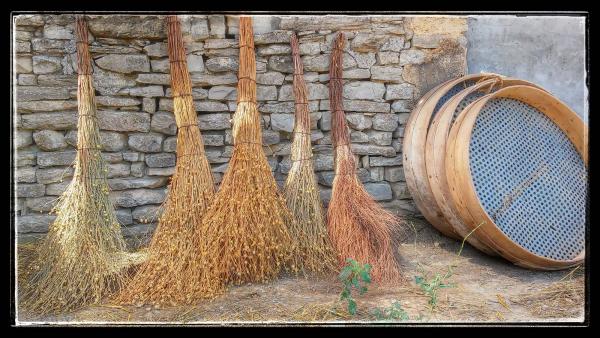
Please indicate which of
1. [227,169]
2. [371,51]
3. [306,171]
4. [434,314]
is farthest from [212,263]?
[371,51]

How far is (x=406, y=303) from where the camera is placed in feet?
9.45

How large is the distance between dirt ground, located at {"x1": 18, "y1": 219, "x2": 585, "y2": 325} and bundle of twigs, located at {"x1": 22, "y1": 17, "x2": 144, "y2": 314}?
0.39 feet

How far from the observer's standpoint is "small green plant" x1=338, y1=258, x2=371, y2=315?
109 inches

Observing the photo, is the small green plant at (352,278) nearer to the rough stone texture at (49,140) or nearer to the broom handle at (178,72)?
the broom handle at (178,72)

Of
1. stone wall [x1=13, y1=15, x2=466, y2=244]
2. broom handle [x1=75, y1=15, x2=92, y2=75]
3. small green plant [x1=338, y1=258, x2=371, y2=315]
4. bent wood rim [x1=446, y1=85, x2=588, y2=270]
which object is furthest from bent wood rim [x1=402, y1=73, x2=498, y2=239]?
broom handle [x1=75, y1=15, x2=92, y2=75]

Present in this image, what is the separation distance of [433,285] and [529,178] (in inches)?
38.9

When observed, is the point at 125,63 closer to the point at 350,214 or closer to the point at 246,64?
the point at 246,64

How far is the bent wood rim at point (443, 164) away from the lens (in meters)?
3.28

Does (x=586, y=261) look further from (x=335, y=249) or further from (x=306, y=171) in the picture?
(x=306, y=171)

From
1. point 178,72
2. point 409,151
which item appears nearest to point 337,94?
point 409,151

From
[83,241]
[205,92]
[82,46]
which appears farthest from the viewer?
[205,92]

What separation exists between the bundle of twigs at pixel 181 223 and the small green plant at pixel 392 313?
835mm

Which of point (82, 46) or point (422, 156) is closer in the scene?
point (82, 46)

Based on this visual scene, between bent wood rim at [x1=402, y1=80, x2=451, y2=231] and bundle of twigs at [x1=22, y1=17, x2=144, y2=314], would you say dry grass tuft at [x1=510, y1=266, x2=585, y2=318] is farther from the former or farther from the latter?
bundle of twigs at [x1=22, y1=17, x2=144, y2=314]
